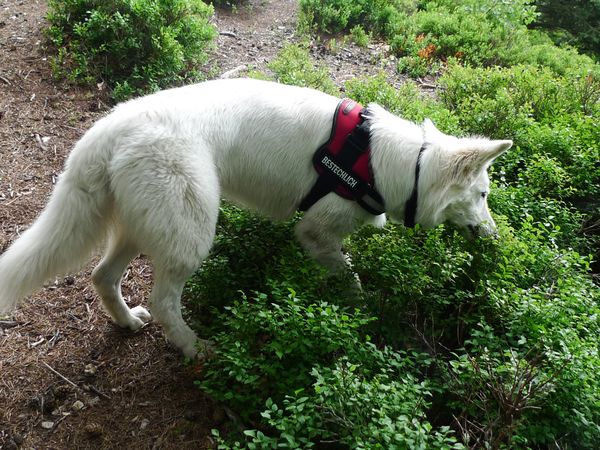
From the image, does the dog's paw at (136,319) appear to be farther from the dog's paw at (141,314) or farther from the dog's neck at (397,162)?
the dog's neck at (397,162)

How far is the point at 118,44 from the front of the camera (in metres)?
6.63

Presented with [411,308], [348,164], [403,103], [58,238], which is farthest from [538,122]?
[58,238]

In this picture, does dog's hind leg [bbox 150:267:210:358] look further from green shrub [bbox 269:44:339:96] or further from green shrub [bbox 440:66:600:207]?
green shrub [bbox 269:44:339:96]

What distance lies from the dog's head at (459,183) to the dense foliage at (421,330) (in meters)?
0.14

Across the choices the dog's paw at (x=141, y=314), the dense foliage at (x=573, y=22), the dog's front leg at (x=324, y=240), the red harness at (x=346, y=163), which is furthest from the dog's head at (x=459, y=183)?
the dense foliage at (x=573, y=22)

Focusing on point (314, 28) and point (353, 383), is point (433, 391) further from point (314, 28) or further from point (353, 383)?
point (314, 28)

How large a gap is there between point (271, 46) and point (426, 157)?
6.06 metres

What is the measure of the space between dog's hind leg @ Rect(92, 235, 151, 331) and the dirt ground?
0.17 meters

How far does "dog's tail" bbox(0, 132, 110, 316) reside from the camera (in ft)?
10.7

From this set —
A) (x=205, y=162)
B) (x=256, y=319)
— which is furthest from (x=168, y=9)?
(x=256, y=319)

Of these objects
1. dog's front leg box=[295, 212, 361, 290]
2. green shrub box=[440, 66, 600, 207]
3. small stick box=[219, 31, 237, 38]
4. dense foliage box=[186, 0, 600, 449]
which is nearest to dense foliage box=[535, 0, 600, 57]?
green shrub box=[440, 66, 600, 207]

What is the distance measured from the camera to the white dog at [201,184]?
11.0 feet

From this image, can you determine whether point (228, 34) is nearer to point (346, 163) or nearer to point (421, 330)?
point (346, 163)

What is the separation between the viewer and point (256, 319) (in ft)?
10.4
